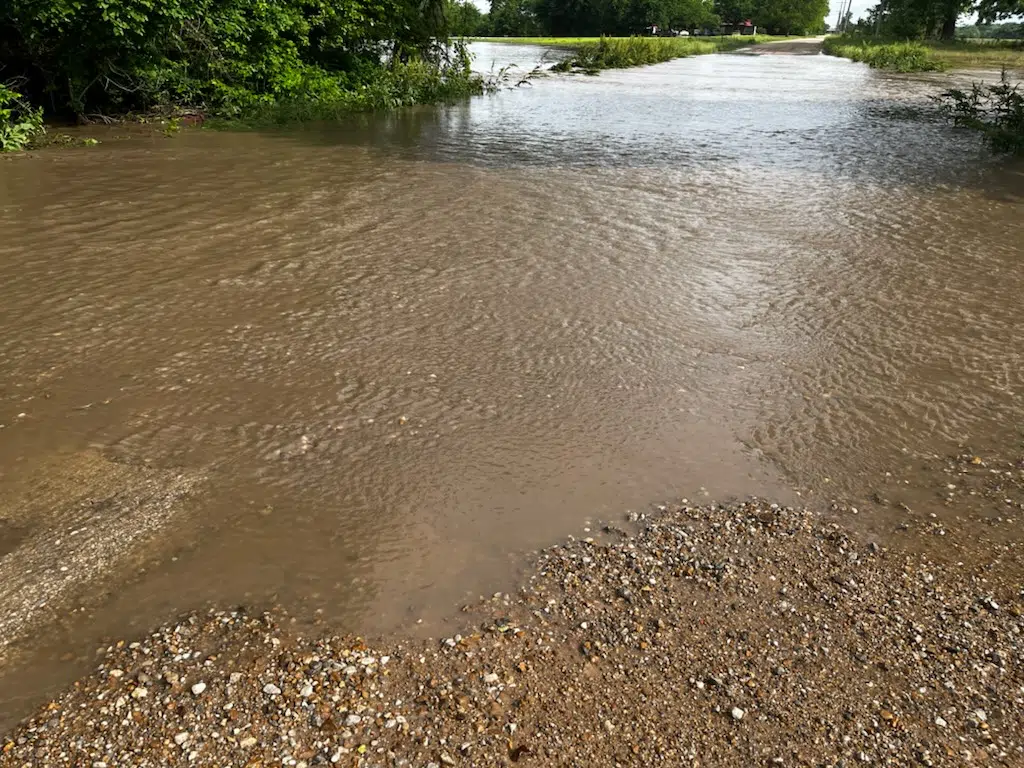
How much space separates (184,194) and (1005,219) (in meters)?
10.3

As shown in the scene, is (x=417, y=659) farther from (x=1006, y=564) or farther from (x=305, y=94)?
(x=305, y=94)

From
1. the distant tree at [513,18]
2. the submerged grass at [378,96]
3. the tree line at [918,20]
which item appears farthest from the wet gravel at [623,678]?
the distant tree at [513,18]

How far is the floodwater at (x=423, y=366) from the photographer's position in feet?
11.5

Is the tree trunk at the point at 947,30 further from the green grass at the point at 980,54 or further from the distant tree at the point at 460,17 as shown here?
the distant tree at the point at 460,17

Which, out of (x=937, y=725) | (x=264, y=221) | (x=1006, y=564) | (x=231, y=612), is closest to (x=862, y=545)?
(x=1006, y=564)

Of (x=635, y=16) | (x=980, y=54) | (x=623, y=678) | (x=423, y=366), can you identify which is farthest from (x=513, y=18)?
(x=623, y=678)

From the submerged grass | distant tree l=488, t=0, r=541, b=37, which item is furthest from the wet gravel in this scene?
distant tree l=488, t=0, r=541, b=37

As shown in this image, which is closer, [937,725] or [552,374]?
[937,725]

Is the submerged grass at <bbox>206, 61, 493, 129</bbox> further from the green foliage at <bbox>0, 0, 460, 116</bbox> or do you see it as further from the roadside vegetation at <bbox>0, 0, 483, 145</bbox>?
the green foliage at <bbox>0, 0, 460, 116</bbox>

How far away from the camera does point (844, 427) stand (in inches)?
184

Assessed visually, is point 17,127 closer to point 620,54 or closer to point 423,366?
point 423,366

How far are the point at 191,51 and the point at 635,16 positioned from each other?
7809cm

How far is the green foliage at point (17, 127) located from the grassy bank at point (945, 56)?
3195cm

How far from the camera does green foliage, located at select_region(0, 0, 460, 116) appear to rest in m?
12.4
